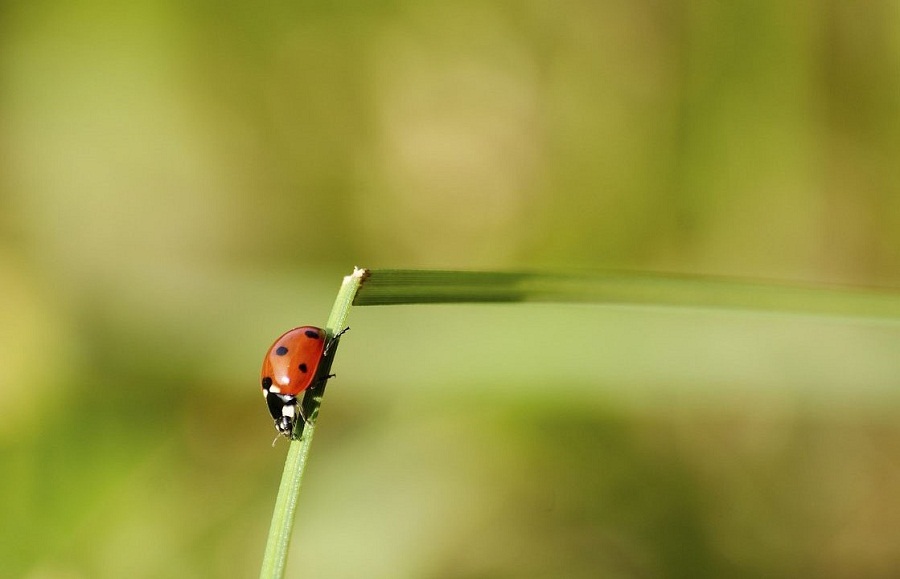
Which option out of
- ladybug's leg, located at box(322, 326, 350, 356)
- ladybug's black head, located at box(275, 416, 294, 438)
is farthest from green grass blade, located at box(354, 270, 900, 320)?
ladybug's black head, located at box(275, 416, 294, 438)

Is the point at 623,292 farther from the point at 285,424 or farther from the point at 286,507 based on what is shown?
the point at 285,424

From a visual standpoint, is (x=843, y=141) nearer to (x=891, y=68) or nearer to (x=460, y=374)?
(x=891, y=68)

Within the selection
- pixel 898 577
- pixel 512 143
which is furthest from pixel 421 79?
pixel 898 577

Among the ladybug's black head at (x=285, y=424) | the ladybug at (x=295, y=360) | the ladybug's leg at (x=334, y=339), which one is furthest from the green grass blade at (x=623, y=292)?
the ladybug's black head at (x=285, y=424)

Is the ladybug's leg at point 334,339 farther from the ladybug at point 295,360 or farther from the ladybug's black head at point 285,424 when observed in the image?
the ladybug's black head at point 285,424

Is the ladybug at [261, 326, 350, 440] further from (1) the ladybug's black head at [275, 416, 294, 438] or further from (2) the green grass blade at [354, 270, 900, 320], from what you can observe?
(2) the green grass blade at [354, 270, 900, 320]

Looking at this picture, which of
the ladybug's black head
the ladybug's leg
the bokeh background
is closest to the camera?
the ladybug's leg

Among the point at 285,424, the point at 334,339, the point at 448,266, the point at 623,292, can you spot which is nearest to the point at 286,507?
the point at 334,339

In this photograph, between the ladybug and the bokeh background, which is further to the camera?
the bokeh background
